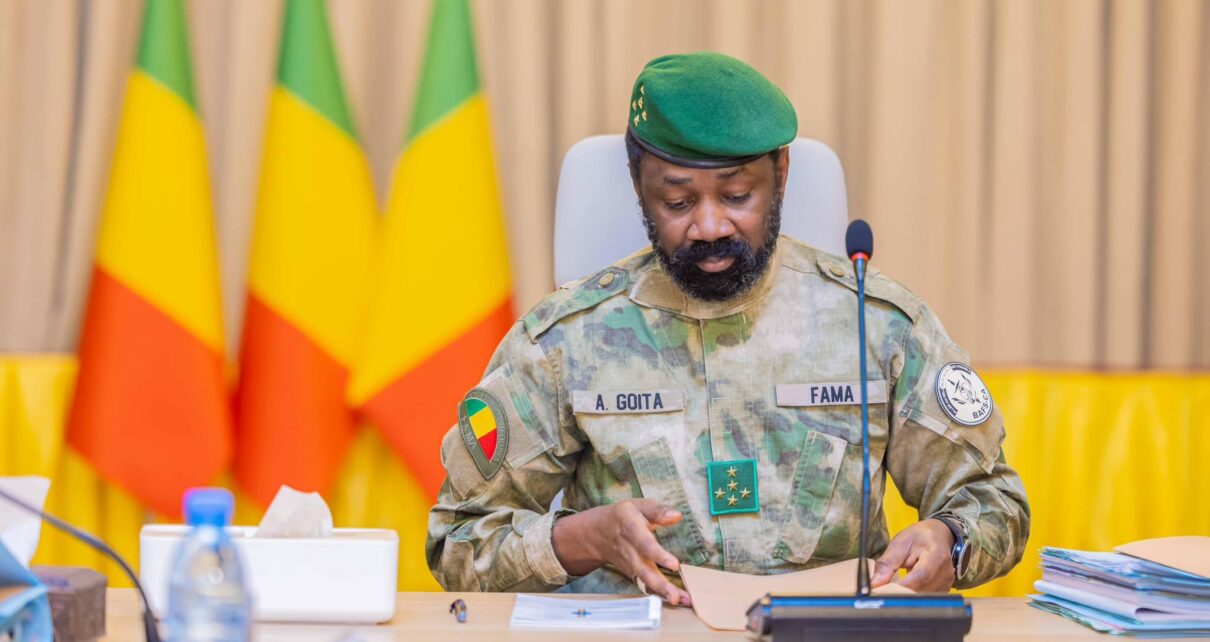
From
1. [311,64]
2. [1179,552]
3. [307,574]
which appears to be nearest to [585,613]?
[307,574]

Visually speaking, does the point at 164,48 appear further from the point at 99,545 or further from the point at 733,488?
the point at 99,545

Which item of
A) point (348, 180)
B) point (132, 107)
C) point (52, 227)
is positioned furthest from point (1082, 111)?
point (52, 227)

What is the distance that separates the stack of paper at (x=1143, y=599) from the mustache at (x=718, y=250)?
2.02 ft

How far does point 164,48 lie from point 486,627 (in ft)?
5.62

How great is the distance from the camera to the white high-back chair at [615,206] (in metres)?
1.94

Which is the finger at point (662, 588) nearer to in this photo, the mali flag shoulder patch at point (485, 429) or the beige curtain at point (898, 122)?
the mali flag shoulder patch at point (485, 429)

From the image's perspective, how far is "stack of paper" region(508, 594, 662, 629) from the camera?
130 centimetres

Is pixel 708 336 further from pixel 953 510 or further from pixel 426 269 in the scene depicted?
pixel 426 269

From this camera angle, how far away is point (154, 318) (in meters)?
2.52

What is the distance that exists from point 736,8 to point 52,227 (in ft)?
4.94

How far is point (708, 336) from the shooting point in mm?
1801

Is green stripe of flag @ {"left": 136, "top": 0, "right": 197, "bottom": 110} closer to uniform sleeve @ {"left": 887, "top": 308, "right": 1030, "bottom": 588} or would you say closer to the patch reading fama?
the patch reading fama

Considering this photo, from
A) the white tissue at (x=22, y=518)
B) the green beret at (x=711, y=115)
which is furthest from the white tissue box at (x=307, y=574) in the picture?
the green beret at (x=711, y=115)

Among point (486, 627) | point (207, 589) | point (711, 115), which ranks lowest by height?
point (486, 627)
